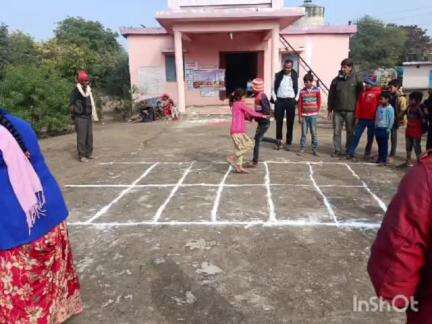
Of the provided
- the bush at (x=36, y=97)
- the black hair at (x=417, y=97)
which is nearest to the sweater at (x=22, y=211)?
the black hair at (x=417, y=97)

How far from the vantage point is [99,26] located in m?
35.2

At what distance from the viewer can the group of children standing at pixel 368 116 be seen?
6.37m

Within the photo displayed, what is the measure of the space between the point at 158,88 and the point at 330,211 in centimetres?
1199

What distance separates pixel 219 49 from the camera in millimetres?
15914

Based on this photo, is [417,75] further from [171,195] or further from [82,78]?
[171,195]

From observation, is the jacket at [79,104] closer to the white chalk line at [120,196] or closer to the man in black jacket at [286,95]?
the white chalk line at [120,196]

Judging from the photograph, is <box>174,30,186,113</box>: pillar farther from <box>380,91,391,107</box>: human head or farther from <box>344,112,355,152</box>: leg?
<box>380,91,391,107</box>: human head

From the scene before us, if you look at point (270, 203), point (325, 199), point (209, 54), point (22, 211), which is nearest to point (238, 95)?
point (270, 203)

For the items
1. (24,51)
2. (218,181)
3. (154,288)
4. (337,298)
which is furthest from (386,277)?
(24,51)

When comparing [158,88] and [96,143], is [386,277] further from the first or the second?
[158,88]

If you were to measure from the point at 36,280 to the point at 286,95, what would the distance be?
21.7 ft

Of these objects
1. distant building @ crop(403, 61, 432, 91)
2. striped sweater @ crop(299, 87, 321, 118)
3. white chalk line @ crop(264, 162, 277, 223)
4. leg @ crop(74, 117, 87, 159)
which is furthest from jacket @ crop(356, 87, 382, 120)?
distant building @ crop(403, 61, 432, 91)

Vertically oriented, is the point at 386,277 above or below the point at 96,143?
above

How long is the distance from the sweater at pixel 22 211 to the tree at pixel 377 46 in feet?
124
